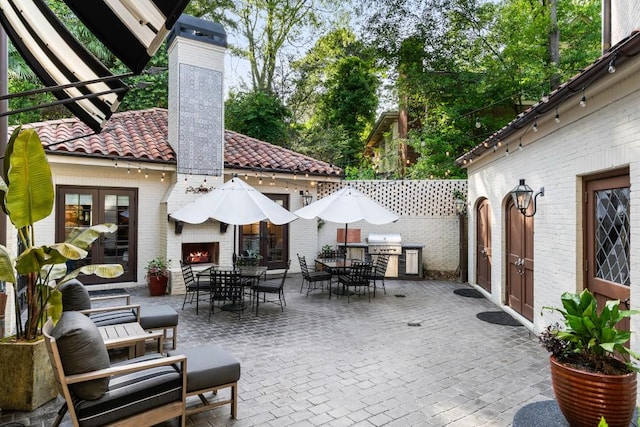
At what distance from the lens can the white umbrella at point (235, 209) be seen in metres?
6.89

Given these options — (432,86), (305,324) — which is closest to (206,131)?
(305,324)

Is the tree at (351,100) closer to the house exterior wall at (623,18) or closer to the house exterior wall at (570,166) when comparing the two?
the house exterior wall at (570,166)

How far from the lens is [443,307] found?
8242mm

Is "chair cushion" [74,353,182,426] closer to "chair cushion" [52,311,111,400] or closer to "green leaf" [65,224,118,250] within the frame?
"chair cushion" [52,311,111,400]

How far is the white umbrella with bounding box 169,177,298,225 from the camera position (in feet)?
22.6

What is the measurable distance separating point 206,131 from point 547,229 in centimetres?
808

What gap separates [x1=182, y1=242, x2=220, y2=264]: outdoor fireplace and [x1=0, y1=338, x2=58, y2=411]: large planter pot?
21.2 ft

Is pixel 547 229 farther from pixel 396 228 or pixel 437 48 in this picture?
pixel 437 48

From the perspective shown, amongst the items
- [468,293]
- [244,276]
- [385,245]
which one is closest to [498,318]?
[468,293]

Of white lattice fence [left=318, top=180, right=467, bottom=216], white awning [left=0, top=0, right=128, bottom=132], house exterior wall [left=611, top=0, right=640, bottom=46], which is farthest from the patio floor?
house exterior wall [left=611, top=0, right=640, bottom=46]

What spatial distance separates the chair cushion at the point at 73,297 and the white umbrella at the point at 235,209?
8.03ft

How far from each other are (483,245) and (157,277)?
8191 millimetres

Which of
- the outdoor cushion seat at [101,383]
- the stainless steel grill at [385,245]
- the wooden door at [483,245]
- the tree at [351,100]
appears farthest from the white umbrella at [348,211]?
the tree at [351,100]

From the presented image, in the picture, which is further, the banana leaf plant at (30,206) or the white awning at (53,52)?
the white awning at (53,52)
